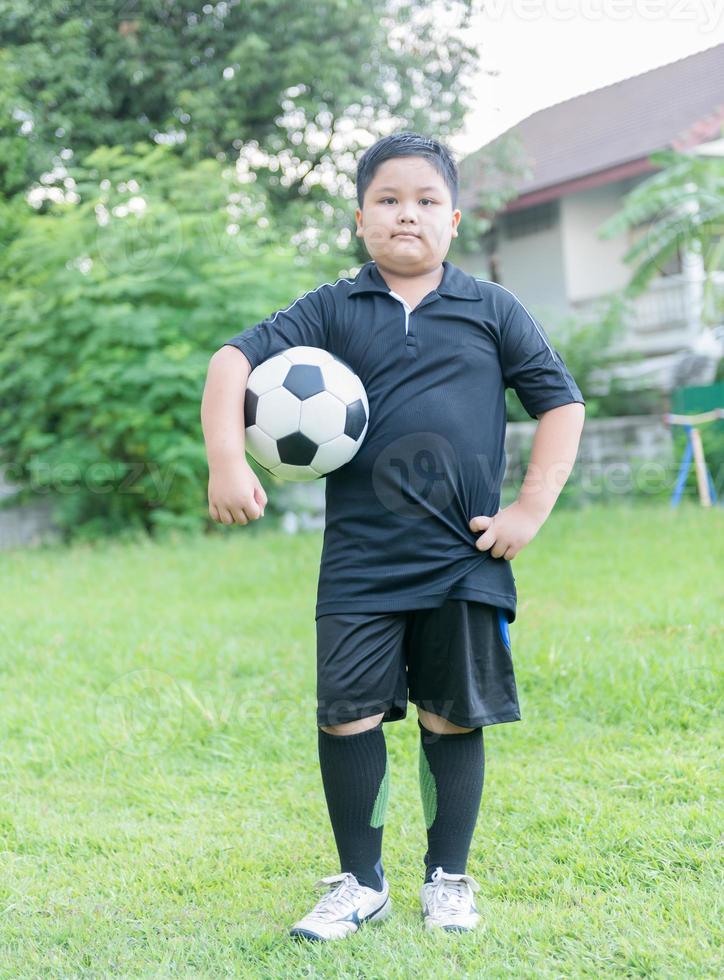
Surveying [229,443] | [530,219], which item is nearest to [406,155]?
[229,443]

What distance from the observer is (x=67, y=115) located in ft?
35.6

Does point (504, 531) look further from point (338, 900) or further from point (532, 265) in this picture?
point (532, 265)

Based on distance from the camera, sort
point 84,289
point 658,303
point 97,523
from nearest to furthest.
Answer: point 84,289 → point 97,523 → point 658,303

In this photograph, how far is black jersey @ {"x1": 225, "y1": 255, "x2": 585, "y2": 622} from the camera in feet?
6.92

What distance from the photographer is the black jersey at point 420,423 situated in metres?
2.11

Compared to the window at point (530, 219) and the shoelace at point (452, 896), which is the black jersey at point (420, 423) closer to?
the shoelace at point (452, 896)

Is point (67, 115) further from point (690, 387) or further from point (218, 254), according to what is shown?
point (690, 387)

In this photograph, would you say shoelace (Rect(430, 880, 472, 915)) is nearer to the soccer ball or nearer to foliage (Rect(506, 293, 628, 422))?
the soccer ball

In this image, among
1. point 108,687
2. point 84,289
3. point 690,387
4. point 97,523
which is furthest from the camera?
point 690,387

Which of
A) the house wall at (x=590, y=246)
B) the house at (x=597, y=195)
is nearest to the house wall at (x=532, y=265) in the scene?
the house at (x=597, y=195)

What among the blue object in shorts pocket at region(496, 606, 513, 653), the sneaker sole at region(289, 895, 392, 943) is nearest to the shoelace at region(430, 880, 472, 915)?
the sneaker sole at region(289, 895, 392, 943)

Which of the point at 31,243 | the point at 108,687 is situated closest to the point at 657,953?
the point at 108,687

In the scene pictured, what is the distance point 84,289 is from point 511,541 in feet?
22.3

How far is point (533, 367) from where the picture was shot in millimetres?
2189
